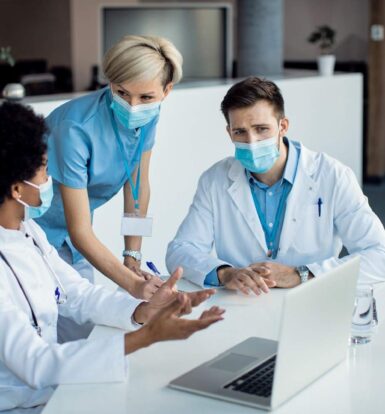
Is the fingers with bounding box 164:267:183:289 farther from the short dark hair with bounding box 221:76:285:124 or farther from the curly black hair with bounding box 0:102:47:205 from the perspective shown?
the short dark hair with bounding box 221:76:285:124

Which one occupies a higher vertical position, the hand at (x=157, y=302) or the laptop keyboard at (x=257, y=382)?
the hand at (x=157, y=302)

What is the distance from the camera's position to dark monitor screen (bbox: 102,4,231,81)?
22.9 feet

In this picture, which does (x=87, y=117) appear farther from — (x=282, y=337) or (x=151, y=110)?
(x=282, y=337)

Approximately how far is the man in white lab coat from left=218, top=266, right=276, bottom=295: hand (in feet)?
0.57

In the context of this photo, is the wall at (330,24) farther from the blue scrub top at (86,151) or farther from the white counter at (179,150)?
the blue scrub top at (86,151)

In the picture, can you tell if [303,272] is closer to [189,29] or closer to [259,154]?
[259,154]

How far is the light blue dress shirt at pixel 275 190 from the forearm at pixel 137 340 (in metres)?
1.06

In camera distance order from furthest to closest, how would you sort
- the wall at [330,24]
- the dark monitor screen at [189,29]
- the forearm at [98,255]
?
the wall at [330,24], the dark monitor screen at [189,29], the forearm at [98,255]

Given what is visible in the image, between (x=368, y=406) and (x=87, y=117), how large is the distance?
1550 millimetres

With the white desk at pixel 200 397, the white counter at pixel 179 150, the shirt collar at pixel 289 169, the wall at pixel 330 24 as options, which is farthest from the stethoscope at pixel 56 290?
the wall at pixel 330 24

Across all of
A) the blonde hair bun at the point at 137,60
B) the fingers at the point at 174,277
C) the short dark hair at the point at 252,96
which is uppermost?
the blonde hair bun at the point at 137,60

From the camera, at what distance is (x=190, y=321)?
1.70 m

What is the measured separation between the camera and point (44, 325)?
2.11 m

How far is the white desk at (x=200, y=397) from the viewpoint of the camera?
167 centimetres
